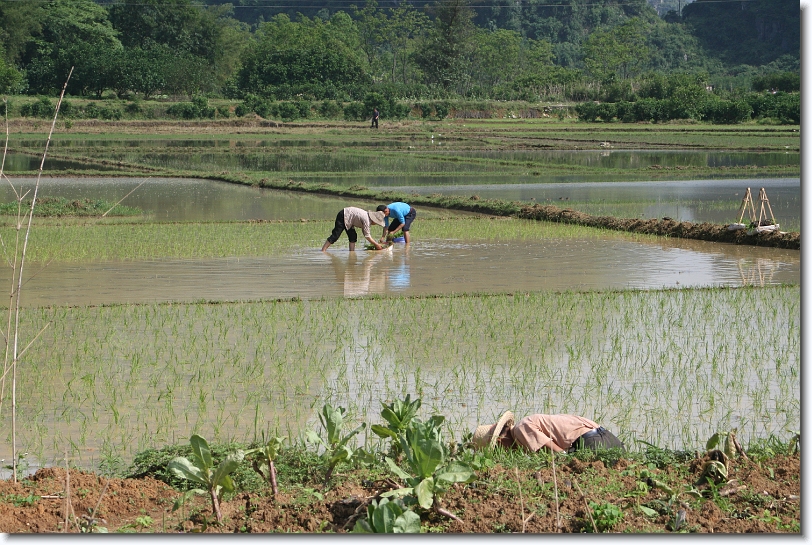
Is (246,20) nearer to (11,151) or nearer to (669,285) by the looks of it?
(11,151)

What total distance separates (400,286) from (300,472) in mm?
5269

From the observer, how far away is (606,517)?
324cm

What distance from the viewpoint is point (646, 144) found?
106ft

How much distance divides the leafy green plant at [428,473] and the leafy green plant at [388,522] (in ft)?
0.61

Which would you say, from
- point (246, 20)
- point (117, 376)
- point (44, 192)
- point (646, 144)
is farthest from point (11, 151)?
point (246, 20)

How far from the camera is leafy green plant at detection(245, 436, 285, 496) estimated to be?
3562mm

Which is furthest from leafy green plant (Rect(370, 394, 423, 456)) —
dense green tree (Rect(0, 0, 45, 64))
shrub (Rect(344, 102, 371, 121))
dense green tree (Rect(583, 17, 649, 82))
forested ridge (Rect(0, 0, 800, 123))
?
dense green tree (Rect(583, 17, 649, 82))

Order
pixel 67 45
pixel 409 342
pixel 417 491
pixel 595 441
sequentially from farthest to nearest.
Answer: pixel 67 45 → pixel 409 342 → pixel 595 441 → pixel 417 491

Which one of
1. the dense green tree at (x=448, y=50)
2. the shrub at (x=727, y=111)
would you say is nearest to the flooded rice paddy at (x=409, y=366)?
the shrub at (x=727, y=111)

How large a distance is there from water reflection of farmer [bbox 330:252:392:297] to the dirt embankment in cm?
383

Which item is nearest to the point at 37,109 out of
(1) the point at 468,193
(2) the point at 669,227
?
(1) the point at 468,193

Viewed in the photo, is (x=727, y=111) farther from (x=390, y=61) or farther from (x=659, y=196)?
(x=390, y=61)

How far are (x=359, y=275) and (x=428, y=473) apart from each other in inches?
259

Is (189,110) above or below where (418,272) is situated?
above
